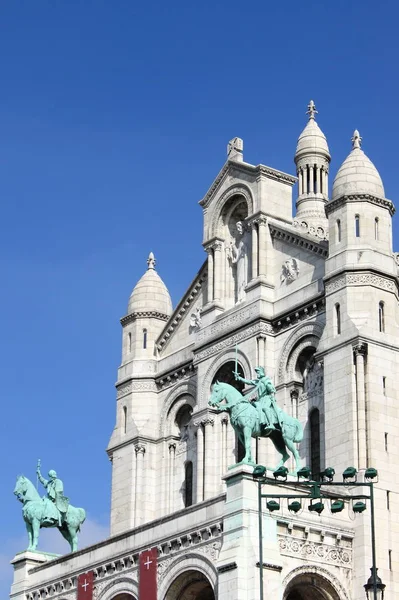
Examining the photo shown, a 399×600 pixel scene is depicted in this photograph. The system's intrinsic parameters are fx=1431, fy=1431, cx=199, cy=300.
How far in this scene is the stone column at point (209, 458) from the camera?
221ft

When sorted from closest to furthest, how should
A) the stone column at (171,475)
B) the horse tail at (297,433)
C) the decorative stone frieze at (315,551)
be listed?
the decorative stone frieze at (315,551)
the horse tail at (297,433)
the stone column at (171,475)

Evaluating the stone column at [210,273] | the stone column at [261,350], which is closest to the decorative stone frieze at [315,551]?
the stone column at [261,350]

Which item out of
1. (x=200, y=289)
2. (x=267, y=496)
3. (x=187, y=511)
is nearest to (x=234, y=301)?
(x=200, y=289)

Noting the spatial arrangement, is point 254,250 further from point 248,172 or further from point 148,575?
point 148,575

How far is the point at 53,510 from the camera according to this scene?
67750 mm

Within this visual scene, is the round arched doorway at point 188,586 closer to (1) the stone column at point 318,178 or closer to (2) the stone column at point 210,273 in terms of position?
(2) the stone column at point 210,273

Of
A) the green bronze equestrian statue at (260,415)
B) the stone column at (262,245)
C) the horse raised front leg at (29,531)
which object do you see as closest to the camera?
the green bronze equestrian statue at (260,415)

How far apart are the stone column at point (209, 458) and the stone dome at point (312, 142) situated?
81.5 ft

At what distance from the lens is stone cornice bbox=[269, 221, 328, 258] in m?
65.3

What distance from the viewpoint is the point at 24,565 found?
68.1 meters

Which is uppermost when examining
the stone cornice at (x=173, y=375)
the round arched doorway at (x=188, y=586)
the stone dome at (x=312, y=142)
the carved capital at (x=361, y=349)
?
the stone dome at (x=312, y=142)

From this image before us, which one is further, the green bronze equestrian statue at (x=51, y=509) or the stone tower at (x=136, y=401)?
the stone tower at (x=136, y=401)

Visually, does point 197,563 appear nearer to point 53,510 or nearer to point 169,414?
point 53,510

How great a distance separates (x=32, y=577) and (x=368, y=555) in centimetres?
1881
